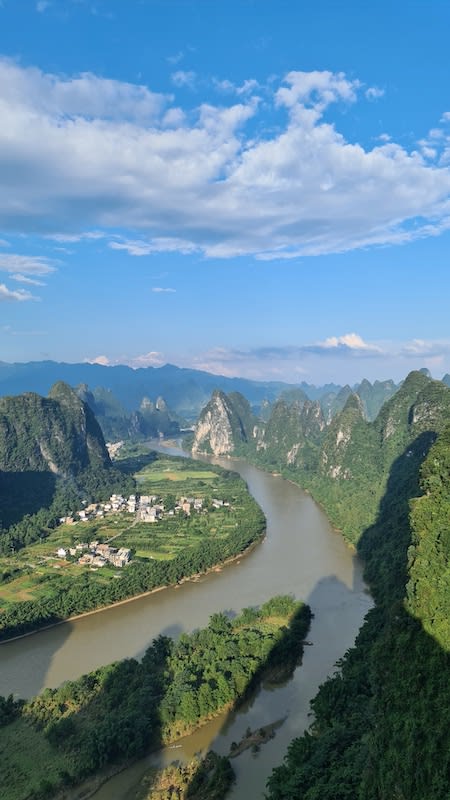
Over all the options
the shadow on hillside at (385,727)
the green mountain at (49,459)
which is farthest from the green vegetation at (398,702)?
the green mountain at (49,459)

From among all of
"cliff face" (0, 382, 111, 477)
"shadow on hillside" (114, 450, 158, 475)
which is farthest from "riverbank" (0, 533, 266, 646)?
"shadow on hillside" (114, 450, 158, 475)

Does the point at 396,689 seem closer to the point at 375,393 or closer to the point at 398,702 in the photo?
the point at 398,702

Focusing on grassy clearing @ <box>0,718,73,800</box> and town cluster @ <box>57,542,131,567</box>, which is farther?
town cluster @ <box>57,542,131,567</box>

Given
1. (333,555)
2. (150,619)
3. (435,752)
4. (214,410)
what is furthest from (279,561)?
(214,410)

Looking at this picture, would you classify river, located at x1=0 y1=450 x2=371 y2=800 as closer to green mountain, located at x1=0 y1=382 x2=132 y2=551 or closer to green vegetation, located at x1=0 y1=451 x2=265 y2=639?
green vegetation, located at x1=0 y1=451 x2=265 y2=639

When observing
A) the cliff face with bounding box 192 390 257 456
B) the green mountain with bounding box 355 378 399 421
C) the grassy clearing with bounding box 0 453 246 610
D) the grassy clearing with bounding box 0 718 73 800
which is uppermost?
the green mountain with bounding box 355 378 399 421

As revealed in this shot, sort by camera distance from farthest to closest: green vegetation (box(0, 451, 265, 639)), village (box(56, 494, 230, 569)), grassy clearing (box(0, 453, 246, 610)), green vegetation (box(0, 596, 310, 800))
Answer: village (box(56, 494, 230, 569)) < grassy clearing (box(0, 453, 246, 610)) < green vegetation (box(0, 451, 265, 639)) < green vegetation (box(0, 596, 310, 800))

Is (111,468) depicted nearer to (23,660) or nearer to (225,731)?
(23,660)

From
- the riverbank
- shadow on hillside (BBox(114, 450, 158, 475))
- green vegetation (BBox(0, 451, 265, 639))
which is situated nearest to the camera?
the riverbank
